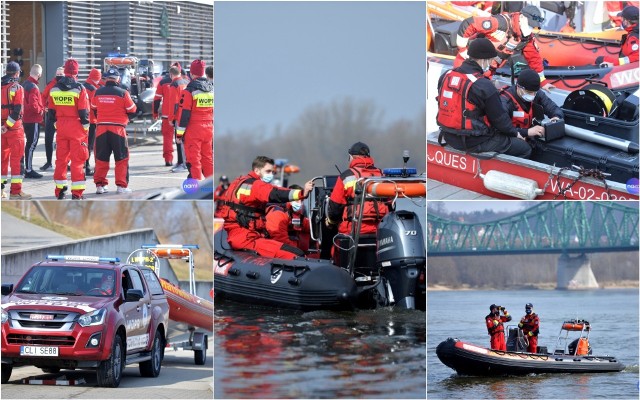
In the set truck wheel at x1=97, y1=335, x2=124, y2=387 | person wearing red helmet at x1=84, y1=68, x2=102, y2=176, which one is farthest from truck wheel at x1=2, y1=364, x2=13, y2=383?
person wearing red helmet at x1=84, y1=68, x2=102, y2=176

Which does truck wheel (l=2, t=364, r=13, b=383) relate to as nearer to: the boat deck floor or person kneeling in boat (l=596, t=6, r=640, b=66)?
the boat deck floor

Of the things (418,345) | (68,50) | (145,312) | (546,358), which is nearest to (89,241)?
(145,312)

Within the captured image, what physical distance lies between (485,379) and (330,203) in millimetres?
2008

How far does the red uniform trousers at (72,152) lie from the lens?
9.88 metres

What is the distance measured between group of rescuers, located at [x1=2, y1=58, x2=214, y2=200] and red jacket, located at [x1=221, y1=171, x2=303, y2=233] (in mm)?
726

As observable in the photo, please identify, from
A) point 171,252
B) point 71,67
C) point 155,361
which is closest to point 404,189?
point 171,252

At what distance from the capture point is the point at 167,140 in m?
9.96

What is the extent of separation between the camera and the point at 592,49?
10.0m

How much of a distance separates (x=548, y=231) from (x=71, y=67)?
408cm

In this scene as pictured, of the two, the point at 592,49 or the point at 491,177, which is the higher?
the point at 592,49

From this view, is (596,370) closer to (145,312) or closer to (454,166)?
(454,166)

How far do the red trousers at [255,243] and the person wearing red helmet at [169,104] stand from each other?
1122 millimetres

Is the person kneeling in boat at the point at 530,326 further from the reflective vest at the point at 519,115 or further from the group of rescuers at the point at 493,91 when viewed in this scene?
the reflective vest at the point at 519,115

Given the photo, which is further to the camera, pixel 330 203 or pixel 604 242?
pixel 330 203
